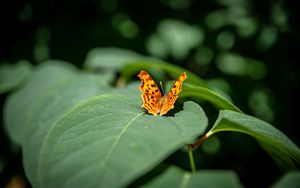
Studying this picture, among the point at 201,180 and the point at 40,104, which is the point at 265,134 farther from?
the point at 40,104

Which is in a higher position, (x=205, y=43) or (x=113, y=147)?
(x=113, y=147)

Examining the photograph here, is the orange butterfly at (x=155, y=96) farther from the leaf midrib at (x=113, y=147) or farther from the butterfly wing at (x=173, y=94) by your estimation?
the leaf midrib at (x=113, y=147)

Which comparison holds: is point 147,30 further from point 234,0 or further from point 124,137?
point 124,137

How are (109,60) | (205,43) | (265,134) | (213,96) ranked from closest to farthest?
(265,134) → (213,96) → (109,60) → (205,43)

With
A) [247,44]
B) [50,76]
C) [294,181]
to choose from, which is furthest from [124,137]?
[247,44]

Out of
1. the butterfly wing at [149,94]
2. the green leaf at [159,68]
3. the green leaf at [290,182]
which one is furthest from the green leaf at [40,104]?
the green leaf at [290,182]

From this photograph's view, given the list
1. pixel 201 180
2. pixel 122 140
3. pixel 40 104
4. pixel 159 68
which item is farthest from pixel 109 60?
pixel 201 180
